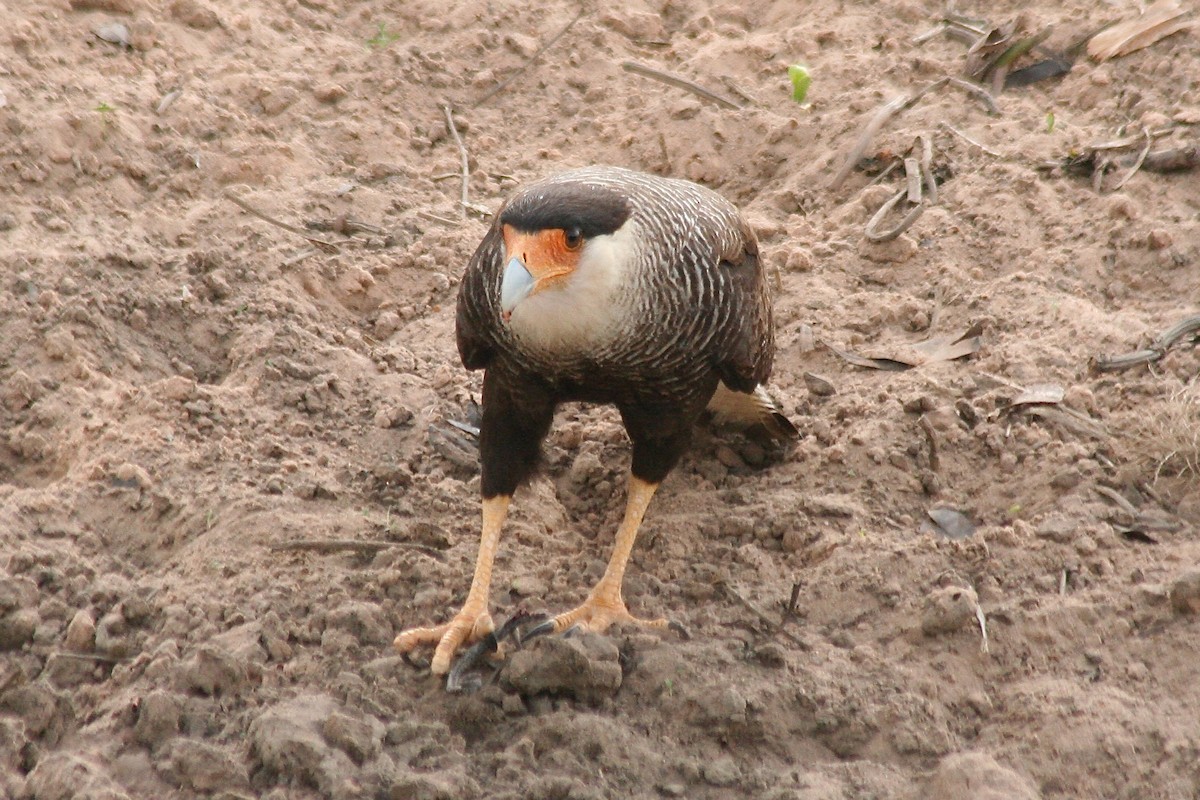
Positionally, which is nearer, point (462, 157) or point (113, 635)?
point (113, 635)

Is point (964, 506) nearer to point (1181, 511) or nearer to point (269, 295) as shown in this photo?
point (1181, 511)

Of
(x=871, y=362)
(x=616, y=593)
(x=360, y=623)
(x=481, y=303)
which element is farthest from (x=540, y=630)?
(x=871, y=362)

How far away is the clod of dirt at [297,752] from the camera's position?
2.97 m

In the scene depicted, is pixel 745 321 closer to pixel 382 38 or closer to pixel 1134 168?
pixel 1134 168

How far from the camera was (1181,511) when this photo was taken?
12.9 ft

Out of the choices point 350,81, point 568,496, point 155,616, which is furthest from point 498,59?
point 155,616

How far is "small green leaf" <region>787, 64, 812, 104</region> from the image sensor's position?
6125mm

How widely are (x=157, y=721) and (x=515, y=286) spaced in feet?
4.59

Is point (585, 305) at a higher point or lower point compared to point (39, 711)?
higher

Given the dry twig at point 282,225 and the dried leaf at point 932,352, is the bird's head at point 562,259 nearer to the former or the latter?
the dried leaf at point 932,352

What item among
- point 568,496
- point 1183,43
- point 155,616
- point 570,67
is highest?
point 1183,43

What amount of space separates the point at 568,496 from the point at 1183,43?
12.1 ft

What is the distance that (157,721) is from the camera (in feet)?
10.1

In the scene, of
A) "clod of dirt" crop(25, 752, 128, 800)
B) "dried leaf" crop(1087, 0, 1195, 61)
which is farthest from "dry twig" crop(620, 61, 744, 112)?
"clod of dirt" crop(25, 752, 128, 800)
